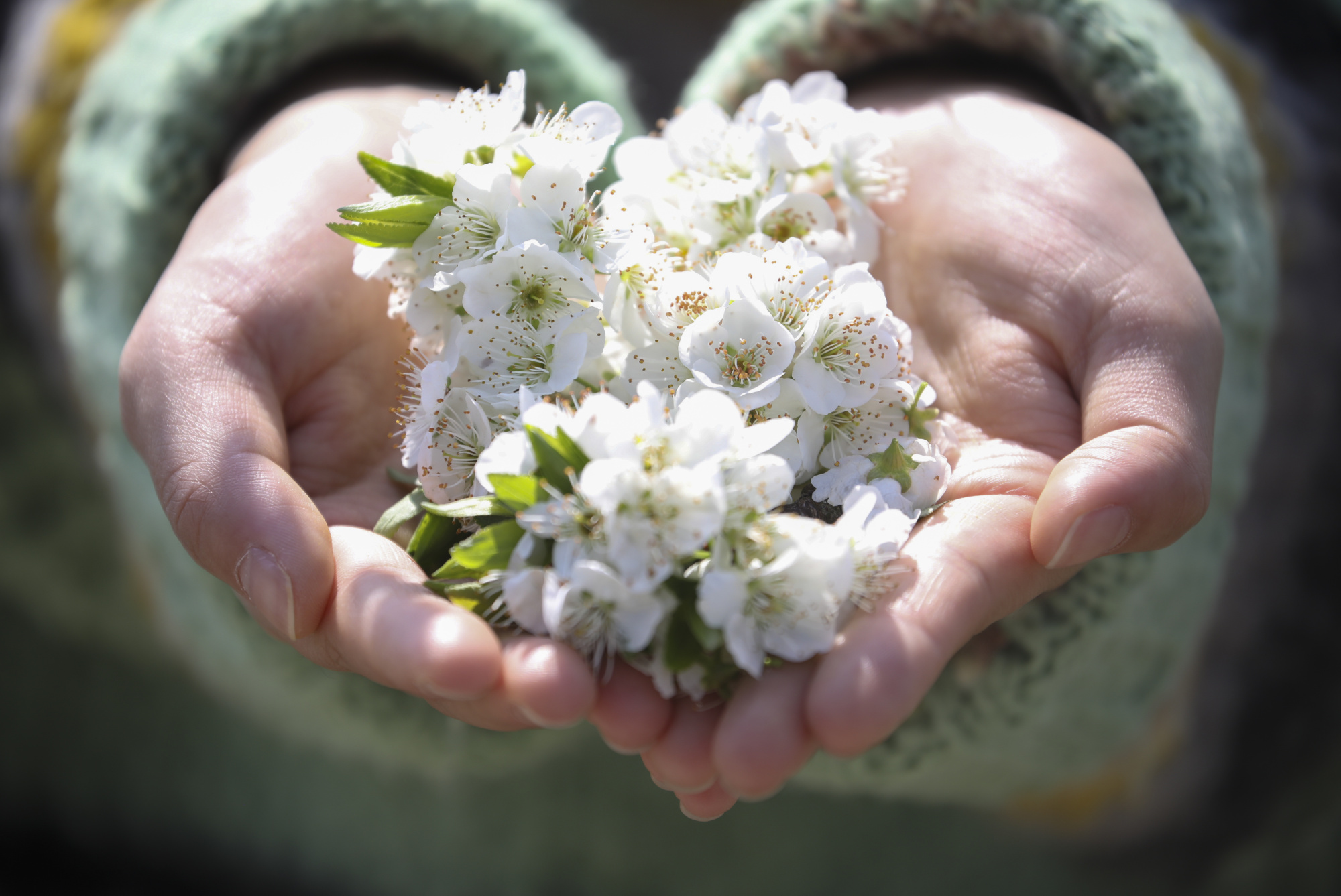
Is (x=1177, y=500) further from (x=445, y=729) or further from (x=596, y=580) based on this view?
(x=445, y=729)

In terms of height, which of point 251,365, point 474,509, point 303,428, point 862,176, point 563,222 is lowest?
point 303,428

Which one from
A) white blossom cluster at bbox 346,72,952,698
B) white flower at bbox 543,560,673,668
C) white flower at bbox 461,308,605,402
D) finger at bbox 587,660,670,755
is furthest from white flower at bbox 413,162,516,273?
finger at bbox 587,660,670,755

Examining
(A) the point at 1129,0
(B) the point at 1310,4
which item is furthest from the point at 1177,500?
(B) the point at 1310,4

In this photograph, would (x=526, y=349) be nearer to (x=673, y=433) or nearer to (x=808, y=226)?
(x=673, y=433)

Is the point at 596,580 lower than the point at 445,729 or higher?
higher

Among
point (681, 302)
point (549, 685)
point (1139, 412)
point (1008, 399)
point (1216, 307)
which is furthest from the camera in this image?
point (1216, 307)

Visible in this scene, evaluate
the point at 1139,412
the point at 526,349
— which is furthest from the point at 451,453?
the point at 1139,412
